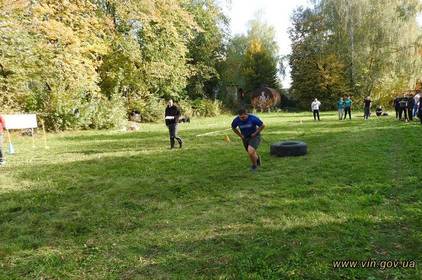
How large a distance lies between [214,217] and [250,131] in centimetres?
426

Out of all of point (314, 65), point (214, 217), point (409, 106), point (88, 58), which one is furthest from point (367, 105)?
point (314, 65)

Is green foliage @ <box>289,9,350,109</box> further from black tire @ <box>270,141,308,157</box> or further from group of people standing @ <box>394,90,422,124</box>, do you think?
black tire @ <box>270,141,308,157</box>

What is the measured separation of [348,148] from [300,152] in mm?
1837

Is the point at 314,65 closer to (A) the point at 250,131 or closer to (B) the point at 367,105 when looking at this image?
(B) the point at 367,105

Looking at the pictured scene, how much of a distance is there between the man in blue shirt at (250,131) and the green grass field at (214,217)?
606 millimetres

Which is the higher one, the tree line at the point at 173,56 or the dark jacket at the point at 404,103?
the tree line at the point at 173,56

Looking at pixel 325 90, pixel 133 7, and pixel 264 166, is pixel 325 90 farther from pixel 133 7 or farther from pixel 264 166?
pixel 264 166

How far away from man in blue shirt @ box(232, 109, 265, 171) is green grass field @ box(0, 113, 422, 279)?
61cm

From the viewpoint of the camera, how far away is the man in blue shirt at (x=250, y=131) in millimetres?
10117

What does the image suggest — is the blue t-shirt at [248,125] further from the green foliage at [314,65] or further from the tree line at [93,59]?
the green foliage at [314,65]

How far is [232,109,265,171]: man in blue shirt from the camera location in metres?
10.1

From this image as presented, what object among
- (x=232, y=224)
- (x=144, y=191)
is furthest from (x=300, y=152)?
(x=232, y=224)

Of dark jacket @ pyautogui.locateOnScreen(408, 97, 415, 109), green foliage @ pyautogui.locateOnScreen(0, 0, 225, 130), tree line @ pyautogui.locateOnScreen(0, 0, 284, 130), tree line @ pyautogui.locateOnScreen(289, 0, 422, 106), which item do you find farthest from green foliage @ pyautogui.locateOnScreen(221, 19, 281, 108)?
dark jacket @ pyautogui.locateOnScreen(408, 97, 415, 109)

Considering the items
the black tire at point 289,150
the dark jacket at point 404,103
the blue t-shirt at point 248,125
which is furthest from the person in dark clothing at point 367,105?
the blue t-shirt at point 248,125
